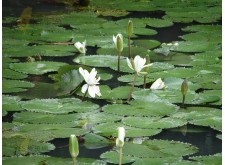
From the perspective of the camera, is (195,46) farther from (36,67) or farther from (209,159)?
(209,159)

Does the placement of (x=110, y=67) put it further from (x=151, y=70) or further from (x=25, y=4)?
(x=25, y=4)

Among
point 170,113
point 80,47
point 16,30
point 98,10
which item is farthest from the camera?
point 98,10

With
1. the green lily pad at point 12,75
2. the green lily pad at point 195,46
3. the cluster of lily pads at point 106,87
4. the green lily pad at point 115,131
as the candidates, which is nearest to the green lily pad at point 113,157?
the cluster of lily pads at point 106,87

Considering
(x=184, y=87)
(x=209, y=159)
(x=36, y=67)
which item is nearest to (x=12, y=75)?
(x=36, y=67)

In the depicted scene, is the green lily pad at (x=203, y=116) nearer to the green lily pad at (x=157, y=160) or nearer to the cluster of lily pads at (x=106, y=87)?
the cluster of lily pads at (x=106, y=87)

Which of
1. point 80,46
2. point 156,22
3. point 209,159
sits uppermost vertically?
point 156,22

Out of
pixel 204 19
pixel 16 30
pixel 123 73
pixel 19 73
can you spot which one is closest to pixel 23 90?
pixel 19 73
